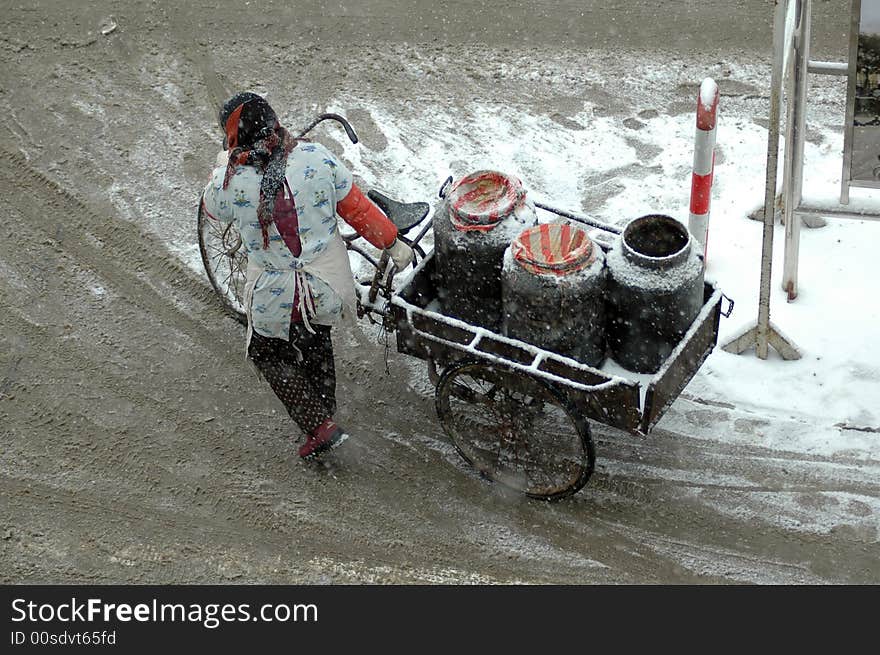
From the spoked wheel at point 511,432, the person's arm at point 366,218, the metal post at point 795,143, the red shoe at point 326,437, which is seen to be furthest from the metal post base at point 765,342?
the red shoe at point 326,437

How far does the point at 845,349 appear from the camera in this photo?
630cm

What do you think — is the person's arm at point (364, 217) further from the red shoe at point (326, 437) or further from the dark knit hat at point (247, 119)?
the red shoe at point (326, 437)

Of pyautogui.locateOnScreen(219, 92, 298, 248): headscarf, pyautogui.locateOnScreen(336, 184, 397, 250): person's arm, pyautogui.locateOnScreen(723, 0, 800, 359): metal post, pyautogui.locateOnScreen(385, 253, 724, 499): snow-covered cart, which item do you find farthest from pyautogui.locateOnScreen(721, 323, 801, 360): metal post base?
pyautogui.locateOnScreen(219, 92, 298, 248): headscarf

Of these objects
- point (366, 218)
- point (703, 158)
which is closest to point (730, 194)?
point (703, 158)

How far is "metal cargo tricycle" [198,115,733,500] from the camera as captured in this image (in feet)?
16.7

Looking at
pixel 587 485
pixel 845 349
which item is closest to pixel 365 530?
pixel 587 485

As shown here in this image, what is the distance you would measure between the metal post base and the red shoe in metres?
2.23

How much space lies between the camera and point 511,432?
571 centimetres

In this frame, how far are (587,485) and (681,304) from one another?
3.82ft

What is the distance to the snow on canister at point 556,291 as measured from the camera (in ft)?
16.8

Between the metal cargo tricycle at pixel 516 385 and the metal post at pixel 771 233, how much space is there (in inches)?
28.4

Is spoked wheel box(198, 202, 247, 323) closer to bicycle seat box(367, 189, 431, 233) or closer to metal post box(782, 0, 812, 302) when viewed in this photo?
bicycle seat box(367, 189, 431, 233)

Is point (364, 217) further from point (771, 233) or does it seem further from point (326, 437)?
point (771, 233)

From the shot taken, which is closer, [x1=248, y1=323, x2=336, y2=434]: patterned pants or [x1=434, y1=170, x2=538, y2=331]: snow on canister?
[x1=434, y1=170, x2=538, y2=331]: snow on canister
